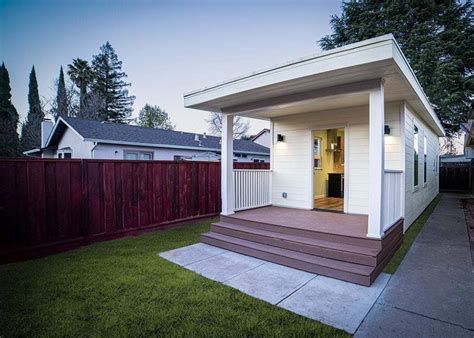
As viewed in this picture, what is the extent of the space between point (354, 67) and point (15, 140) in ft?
68.0

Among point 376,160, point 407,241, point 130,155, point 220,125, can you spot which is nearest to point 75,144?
point 130,155

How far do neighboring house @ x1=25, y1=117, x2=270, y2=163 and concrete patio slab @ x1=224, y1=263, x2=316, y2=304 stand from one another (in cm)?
966

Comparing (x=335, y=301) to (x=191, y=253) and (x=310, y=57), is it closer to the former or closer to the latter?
(x=191, y=253)

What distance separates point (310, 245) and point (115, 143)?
32.7 feet

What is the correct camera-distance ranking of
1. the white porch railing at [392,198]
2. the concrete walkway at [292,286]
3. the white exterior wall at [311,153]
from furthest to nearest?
the white exterior wall at [311,153] → the white porch railing at [392,198] → the concrete walkway at [292,286]

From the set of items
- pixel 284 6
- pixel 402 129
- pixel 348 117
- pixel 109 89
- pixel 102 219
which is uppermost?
pixel 109 89

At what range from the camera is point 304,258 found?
3746 millimetres

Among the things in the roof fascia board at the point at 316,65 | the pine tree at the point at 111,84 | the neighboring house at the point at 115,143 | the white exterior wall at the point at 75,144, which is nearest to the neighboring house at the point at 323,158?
the roof fascia board at the point at 316,65

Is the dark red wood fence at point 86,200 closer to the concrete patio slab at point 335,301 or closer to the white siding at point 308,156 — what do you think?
the white siding at point 308,156

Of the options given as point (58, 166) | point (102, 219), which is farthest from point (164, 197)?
point (58, 166)

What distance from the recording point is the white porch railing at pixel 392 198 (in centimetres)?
392

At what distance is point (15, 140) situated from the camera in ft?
53.8

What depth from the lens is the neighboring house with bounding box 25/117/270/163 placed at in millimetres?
11109

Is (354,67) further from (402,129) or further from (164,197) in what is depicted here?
(164,197)
